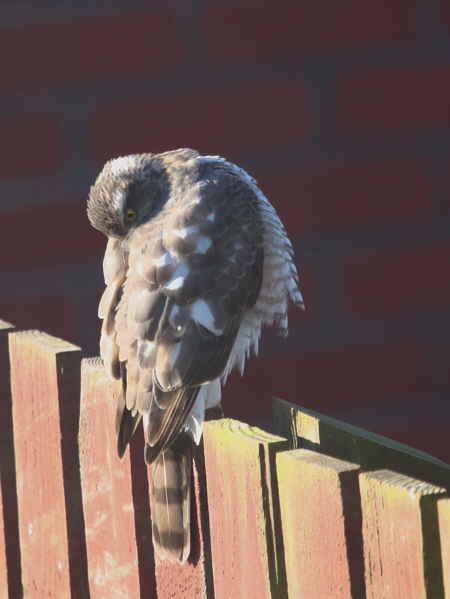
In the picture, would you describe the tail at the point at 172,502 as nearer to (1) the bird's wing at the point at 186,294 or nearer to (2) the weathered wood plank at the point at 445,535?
(1) the bird's wing at the point at 186,294

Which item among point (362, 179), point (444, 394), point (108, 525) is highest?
point (362, 179)

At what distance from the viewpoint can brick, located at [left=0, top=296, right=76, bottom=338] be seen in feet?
12.7

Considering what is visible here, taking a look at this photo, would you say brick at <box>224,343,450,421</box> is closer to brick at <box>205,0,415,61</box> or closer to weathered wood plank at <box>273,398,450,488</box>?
brick at <box>205,0,415,61</box>

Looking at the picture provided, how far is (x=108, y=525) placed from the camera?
2104 mm

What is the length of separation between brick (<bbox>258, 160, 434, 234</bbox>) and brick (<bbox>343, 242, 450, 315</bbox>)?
9cm

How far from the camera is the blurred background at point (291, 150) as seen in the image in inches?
151

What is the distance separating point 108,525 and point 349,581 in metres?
0.64

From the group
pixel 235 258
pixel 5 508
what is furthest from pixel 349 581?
pixel 235 258

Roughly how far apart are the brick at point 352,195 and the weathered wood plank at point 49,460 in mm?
1674

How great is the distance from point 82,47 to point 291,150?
618 mm

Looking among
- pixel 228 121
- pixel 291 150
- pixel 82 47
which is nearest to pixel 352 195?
pixel 291 150

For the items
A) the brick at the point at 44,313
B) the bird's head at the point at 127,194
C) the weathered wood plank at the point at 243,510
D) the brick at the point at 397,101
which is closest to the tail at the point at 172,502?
the weathered wood plank at the point at 243,510

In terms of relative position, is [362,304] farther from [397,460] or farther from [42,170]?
[397,460]

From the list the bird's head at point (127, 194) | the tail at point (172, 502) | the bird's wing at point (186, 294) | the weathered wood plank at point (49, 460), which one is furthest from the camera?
the bird's head at point (127, 194)
